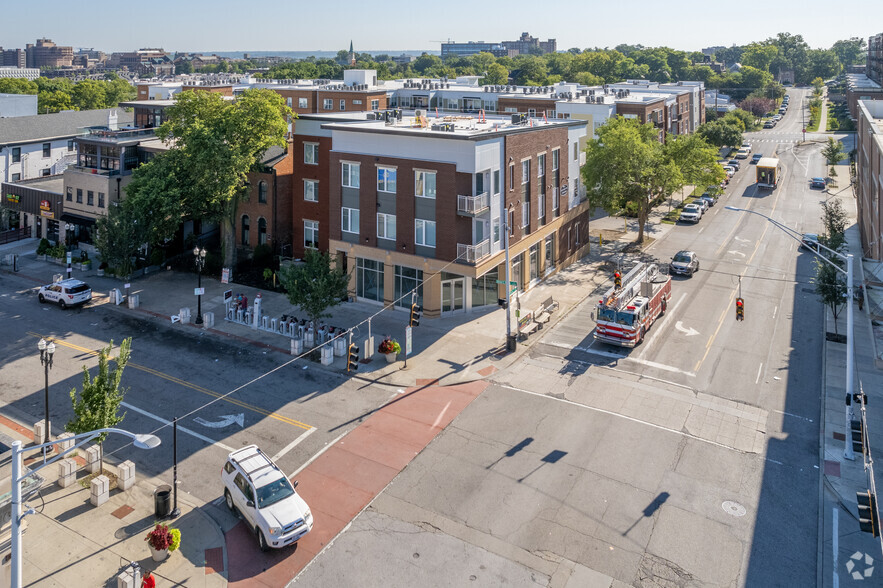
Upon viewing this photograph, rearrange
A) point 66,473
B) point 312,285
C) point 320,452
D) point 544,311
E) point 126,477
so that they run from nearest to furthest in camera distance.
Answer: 1. point 126,477
2. point 66,473
3. point 320,452
4. point 312,285
5. point 544,311

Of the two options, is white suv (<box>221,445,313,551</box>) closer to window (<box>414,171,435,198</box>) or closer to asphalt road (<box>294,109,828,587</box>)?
asphalt road (<box>294,109,828,587</box>)

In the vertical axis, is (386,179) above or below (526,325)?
above

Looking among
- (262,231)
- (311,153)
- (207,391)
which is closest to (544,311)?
(207,391)

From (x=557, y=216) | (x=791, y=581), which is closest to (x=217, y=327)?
(x=557, y=216)

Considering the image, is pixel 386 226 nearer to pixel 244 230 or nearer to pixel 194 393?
pixel 194 393

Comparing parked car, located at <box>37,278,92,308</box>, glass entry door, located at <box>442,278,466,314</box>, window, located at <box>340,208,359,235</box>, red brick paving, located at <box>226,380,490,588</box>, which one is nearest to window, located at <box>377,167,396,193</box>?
window, located at <box>340,208,359,235</box>

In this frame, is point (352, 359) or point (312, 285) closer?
point (352, 359)

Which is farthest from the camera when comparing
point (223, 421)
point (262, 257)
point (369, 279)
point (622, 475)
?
point (262, 257)

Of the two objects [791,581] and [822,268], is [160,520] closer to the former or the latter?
[791,581]
